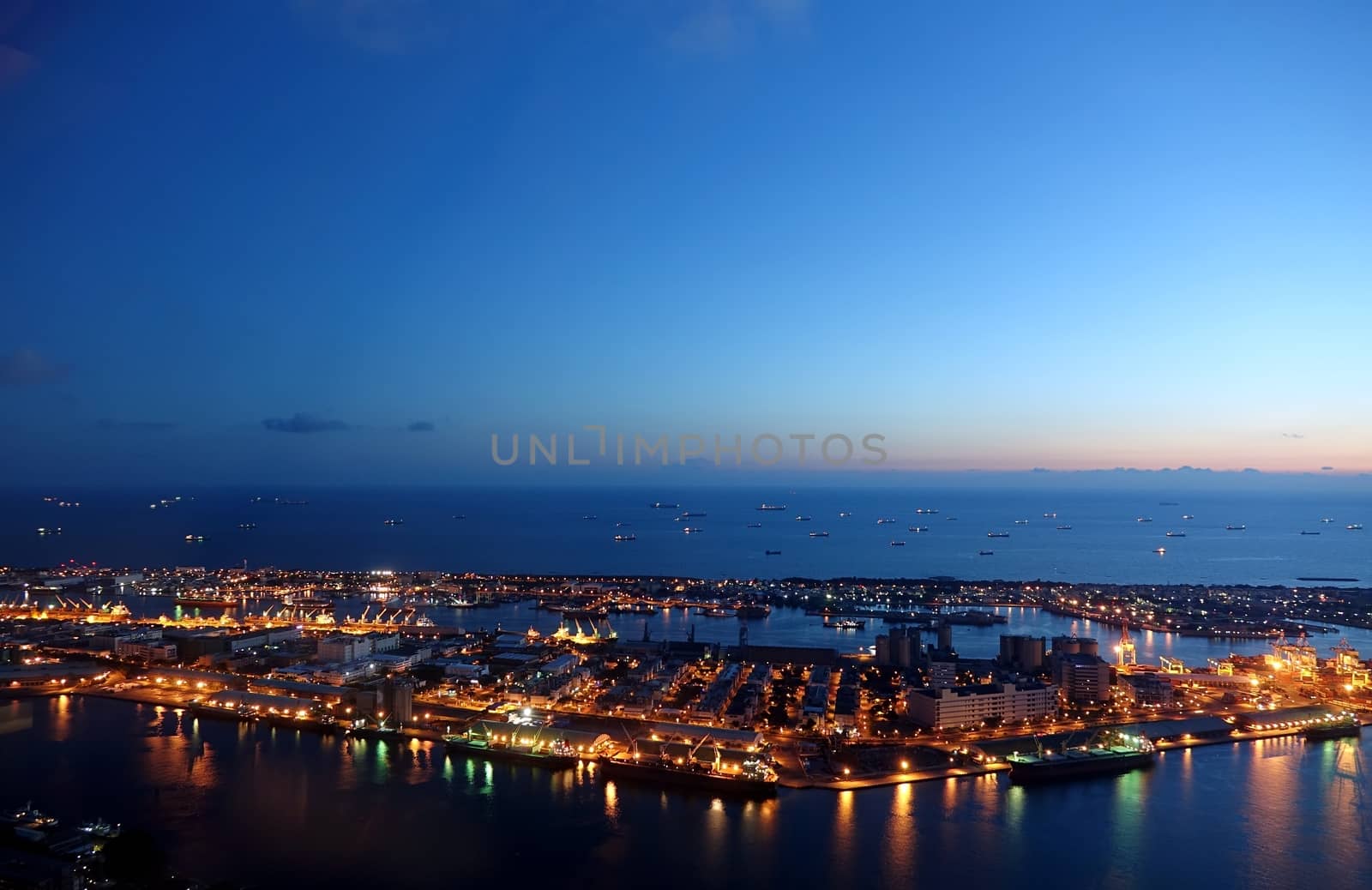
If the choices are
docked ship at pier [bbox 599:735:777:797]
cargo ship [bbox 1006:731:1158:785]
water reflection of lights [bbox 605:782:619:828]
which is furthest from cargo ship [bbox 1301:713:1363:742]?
water reflection of lights [bbox 605:782:619:828]

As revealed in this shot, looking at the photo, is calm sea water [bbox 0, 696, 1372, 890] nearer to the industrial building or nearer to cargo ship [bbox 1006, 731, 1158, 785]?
cargo ship [bbox 1006, 731, 1158, 785]

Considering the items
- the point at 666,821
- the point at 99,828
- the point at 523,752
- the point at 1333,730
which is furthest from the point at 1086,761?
the point at 99,828

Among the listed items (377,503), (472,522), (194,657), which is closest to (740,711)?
(194,657)

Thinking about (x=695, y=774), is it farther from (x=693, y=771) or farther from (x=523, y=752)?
(x=523, y=752)

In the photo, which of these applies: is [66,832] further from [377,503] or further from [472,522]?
[377,503]

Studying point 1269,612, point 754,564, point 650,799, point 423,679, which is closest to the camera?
point 650,799

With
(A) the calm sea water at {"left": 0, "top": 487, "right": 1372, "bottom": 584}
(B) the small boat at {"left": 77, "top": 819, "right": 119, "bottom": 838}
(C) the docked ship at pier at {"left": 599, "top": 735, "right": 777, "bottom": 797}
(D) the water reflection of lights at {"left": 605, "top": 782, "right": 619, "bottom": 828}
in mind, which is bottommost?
(A) the calm sea water at {"left": 0, "top": 487, "right": 1372, "bottom": 584}

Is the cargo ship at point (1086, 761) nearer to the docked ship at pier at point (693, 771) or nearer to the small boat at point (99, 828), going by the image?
the docked ship at pier at point (693, 771)
